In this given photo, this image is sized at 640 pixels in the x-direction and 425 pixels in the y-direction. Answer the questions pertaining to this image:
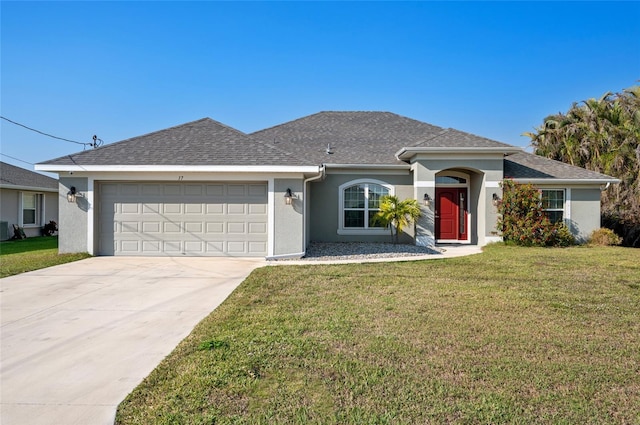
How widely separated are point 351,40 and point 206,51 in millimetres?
6062

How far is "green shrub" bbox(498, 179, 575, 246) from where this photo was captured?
13555 millimetres

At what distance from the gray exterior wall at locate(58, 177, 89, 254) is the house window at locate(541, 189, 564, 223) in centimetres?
1667

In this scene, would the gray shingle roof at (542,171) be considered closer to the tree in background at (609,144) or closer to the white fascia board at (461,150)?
the white fascia board at (461,150)

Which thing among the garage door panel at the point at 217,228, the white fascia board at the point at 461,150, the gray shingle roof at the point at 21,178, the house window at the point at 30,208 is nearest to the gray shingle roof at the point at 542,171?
the white fascia board at the point at 461,150

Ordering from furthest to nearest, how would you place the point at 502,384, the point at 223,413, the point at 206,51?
the point at 206,51, the point at 502,384, the point at 223,413

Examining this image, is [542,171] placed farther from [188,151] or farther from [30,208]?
[30,208]

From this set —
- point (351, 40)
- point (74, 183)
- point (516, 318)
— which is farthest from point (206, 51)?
point (516, 318)

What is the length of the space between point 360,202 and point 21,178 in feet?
55.9

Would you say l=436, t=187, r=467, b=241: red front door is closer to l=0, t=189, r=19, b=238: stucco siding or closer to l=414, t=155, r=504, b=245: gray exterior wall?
l=414, t=155, r=504, b=245: gray exterior wall

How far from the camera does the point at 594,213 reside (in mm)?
14969

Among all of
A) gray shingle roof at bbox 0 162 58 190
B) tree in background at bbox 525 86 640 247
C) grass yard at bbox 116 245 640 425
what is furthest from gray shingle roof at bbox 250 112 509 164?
gray shingle roof at bbox 0 162 58 190

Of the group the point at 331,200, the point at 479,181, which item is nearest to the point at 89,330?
the point at 331,200

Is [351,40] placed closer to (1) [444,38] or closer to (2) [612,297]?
(1) [444,38]

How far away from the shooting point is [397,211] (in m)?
13.7
